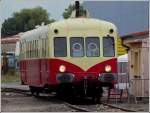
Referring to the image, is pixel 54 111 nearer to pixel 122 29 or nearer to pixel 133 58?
pixel 133 58

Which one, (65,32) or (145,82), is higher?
(65,32)

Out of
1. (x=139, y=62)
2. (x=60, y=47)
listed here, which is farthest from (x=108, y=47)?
(x=139, y=62)

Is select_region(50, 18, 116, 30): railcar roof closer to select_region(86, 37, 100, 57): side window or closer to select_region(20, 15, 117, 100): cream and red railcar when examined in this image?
select_region(20, 15, 117, 100): cream and red railcar

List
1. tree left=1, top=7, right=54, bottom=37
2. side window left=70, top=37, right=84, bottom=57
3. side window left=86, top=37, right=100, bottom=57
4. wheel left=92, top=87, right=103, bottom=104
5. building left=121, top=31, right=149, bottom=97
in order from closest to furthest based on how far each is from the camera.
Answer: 1. side window left=70, top=37, right=84, bottom=57
2. side window left=86, top=37, right=100, bottom=57
3. wheel left=92, top=87, right=103, bottom=104
4. building left=121, top=31, right=149, bottom=97
5. tree left=1, top=7, right=54, bottom=37

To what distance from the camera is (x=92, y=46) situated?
22797mm

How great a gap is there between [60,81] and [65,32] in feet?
5.54

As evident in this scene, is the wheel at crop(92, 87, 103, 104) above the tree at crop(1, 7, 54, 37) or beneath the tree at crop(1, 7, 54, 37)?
beneath

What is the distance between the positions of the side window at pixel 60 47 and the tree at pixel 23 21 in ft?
217

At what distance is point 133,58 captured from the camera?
1059 inches

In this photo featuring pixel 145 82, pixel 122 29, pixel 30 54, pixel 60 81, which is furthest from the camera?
pixel 122 29

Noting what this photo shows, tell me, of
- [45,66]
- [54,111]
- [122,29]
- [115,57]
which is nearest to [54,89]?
[45,66]

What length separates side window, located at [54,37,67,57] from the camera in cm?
2238

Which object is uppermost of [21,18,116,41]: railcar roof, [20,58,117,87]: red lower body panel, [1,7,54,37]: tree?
[1,7,54,37]: tree

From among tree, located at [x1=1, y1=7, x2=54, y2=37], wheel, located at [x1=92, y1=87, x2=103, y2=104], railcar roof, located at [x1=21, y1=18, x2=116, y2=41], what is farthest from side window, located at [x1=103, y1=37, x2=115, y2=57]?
tree, located at [x1=1, y1=7, x2=54, y2=37]
